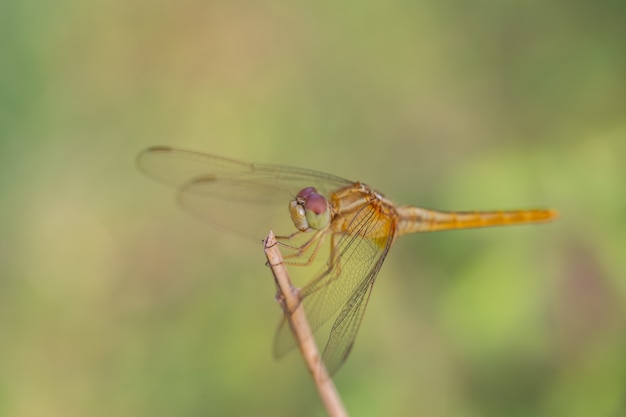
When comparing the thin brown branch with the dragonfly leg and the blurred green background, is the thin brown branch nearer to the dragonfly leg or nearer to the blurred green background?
the dragonfly leg

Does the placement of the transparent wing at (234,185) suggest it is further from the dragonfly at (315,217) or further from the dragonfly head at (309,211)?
the dragonfly head at (309,211)

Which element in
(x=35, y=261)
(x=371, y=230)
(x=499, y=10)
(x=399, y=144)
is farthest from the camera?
(x=499, y=10)

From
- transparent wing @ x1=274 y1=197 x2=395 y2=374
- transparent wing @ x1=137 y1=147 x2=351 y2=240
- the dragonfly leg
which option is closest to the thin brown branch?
transparent wing @ x1=274 y1=197 x2=395 y2=374

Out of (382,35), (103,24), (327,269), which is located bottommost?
(327,269)

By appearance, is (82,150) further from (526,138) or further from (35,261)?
(526,138)

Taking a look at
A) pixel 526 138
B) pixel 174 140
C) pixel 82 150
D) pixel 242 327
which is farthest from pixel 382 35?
pixel 242 327

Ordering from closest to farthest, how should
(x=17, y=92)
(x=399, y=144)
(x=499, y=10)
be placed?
(x=17, y=92) < (x=399, y=144) < (x=499, y=10)

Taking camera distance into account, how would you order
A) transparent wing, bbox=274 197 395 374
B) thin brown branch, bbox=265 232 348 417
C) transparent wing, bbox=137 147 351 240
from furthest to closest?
1. transparent wing, bbox=137 147 351 240
2. transparent wing, bbox=274 197 395 374
3. thin brown branch, bbox=265 232 348 417

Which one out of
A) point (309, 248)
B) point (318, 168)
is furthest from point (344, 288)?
point (318, 168)
